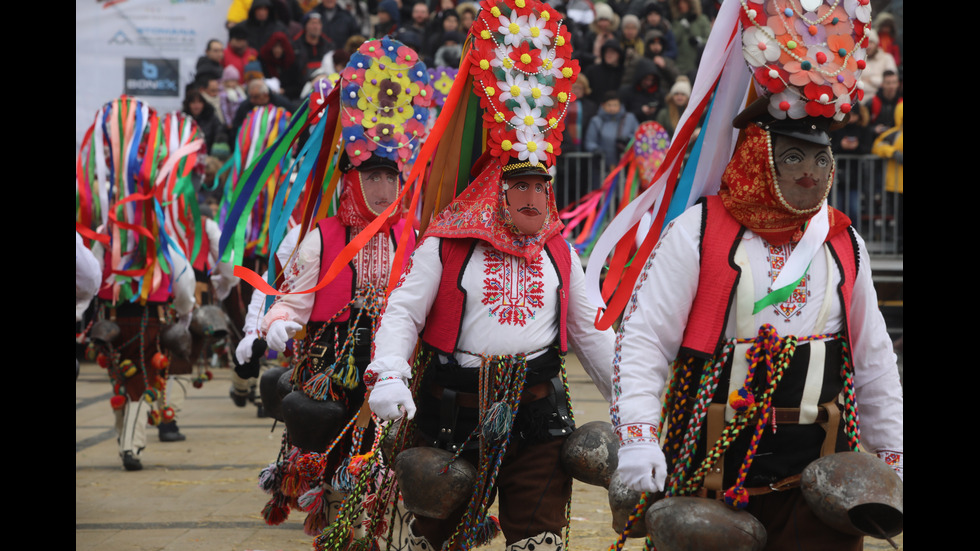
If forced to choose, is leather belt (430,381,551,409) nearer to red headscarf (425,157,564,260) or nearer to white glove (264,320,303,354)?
red headscarf (425,157,564,260)

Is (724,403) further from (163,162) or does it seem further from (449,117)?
(163,162)

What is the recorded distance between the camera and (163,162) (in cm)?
774

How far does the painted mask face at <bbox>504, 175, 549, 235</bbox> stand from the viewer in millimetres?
4027

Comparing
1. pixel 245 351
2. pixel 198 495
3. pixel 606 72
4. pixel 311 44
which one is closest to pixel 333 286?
pixel 245 351

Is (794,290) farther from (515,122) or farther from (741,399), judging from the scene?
(515,122)

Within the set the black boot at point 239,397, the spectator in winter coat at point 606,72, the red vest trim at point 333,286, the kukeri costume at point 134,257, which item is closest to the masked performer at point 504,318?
the red vest trim at point 333,286

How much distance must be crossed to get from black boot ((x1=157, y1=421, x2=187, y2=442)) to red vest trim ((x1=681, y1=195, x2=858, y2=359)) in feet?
21.4

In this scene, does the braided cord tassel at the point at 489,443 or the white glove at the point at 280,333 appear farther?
the white glove at the point at 280,333

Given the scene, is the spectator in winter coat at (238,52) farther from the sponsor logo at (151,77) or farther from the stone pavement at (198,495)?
the stone pavement at (198,495)

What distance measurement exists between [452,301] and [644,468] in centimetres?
132

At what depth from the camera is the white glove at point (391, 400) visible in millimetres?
3693

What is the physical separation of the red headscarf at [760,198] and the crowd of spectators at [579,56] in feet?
28.3

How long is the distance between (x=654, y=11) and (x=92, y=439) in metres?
8.01

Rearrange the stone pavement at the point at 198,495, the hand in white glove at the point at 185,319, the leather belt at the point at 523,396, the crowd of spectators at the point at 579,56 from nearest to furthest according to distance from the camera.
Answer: the leather belt at the point at 523,396
the stone pavement at the point at 198,495
the hand in white glove at the point at 185,319
the crowd of spectators at the point at 579,56
